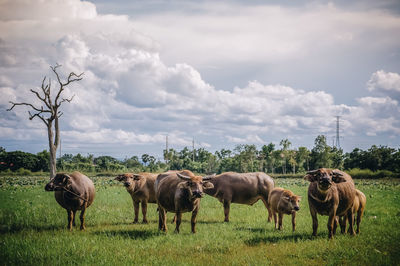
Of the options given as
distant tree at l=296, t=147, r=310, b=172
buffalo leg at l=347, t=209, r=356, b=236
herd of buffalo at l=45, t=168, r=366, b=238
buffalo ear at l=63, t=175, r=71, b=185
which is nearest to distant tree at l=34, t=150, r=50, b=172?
distant tree at l=296, t=147, r=310, b=172

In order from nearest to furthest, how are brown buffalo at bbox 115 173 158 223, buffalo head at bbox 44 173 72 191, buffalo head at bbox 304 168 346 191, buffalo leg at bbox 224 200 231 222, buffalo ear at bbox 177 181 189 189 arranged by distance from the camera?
buffalo head at bbox 304 168 346 191 < buffalo ear at bbox 177 181 189 189 < buffalo head at bbox 44 173 72 191 < brown buffalo at bbox 115 173 158 223 < buffalo leg at bbox 224 200 231 222

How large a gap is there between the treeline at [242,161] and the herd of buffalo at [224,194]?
183 ft

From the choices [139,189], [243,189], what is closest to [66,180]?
[139,189]

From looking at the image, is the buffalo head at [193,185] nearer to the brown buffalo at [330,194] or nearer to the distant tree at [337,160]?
the brown buffalo at [330,194]

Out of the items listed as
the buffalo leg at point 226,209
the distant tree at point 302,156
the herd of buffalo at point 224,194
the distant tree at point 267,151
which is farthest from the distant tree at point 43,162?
the buffalo leg at point 226,209

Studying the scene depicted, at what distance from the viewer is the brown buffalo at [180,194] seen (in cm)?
1008

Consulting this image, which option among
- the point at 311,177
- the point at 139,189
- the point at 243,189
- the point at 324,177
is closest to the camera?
the point at 324,177

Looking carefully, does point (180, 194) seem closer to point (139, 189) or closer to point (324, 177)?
point (139, 189)

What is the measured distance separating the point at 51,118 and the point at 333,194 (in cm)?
3066

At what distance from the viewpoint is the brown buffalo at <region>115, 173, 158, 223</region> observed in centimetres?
1320

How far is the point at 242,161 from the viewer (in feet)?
290

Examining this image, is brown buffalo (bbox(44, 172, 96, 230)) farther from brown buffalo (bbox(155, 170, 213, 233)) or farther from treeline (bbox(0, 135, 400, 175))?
treeline (bbox(0, 135, 400, 175))

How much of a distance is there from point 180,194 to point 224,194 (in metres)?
4.24

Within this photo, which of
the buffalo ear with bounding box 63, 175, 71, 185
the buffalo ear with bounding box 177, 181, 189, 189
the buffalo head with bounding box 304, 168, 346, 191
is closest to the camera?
the buffalo head with bounding box 304, 168, 346, 191
